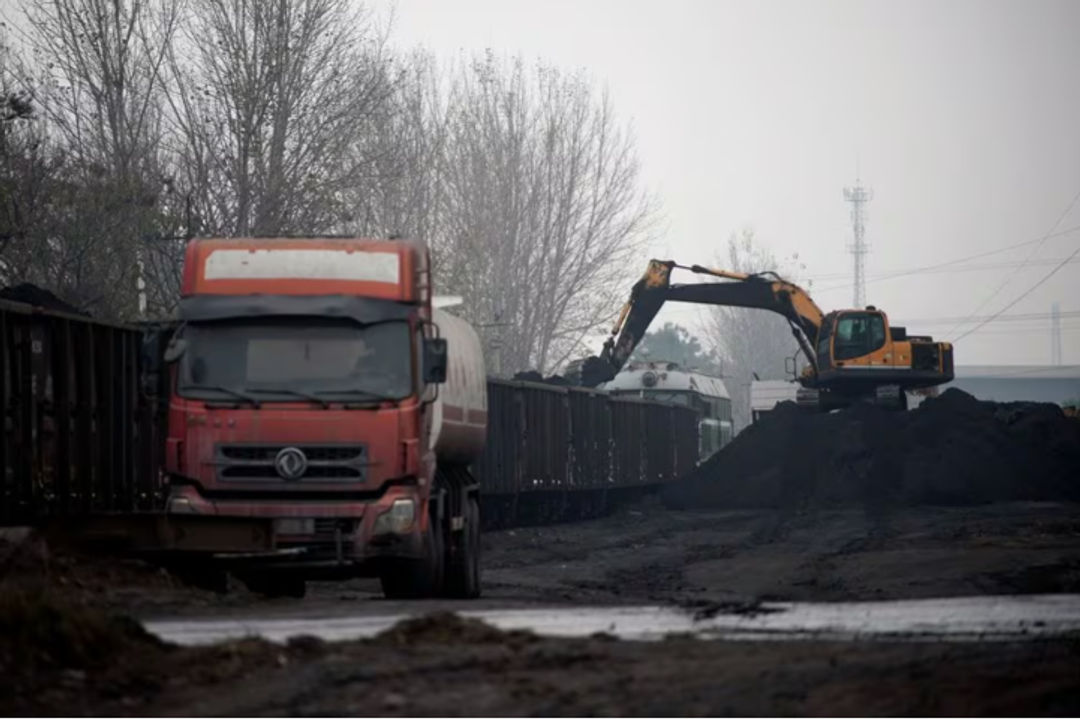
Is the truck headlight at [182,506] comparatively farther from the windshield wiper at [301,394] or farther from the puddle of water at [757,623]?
the puddle of water at [757,623]

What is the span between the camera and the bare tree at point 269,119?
3975 cm

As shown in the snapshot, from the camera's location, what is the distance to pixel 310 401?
51.3 ft

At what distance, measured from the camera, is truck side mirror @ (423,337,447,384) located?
51.9ft

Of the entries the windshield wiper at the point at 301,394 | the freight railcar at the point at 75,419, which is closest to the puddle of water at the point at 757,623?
the windshield wiper at the point at 301,394

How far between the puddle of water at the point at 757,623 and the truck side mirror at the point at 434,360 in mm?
2658

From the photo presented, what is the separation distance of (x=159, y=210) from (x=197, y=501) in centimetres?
2197

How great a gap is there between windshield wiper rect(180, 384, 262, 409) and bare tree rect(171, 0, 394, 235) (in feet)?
77.2

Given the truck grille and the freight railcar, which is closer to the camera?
the truck grille

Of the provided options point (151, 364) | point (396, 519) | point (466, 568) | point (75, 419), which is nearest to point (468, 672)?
point (396, 519)

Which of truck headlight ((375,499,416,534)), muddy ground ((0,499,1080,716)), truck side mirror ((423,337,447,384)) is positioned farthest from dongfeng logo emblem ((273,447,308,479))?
truck side mirror ((423,337,447,384))

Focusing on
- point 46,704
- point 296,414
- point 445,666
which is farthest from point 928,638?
point 296,414

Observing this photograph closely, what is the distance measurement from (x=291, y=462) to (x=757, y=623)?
508 cm

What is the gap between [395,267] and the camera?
16.2 m

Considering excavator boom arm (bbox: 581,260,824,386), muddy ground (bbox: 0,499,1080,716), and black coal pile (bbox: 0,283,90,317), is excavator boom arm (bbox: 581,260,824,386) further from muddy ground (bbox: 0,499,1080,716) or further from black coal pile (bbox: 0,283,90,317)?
muddy ground (bbox: 0,499,1080,716)
